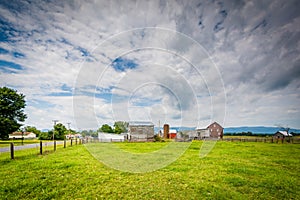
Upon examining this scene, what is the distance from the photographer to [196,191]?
20.3 feet

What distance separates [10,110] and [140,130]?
34.9 m

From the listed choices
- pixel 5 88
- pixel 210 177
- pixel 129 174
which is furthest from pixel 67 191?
pixel 5 88

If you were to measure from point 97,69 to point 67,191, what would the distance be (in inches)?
389

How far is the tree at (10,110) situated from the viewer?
42.1 metres

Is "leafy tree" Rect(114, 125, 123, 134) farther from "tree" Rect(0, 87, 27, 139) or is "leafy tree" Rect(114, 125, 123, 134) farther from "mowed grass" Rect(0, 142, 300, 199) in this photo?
"mowed grass" Rect(0, 142, 300, 199)

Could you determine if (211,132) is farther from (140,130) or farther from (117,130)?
(117,130)

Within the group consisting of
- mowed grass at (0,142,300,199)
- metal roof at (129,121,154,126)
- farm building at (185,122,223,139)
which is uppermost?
metal roof at (129,121,154,126)

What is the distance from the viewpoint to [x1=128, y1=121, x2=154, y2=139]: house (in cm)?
4775

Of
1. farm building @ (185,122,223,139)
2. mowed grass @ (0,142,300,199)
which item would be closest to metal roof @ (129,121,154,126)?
farm building @ (185,122,223,139)

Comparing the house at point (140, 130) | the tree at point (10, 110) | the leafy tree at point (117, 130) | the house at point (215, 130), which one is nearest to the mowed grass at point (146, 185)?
the house at point (140, 130)

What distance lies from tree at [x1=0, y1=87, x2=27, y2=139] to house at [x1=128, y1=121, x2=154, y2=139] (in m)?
29.9

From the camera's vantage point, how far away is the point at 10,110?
145 feet

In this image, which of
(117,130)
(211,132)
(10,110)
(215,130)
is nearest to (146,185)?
(10,110)

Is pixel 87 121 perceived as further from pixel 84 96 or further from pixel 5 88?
pixel 5 88
